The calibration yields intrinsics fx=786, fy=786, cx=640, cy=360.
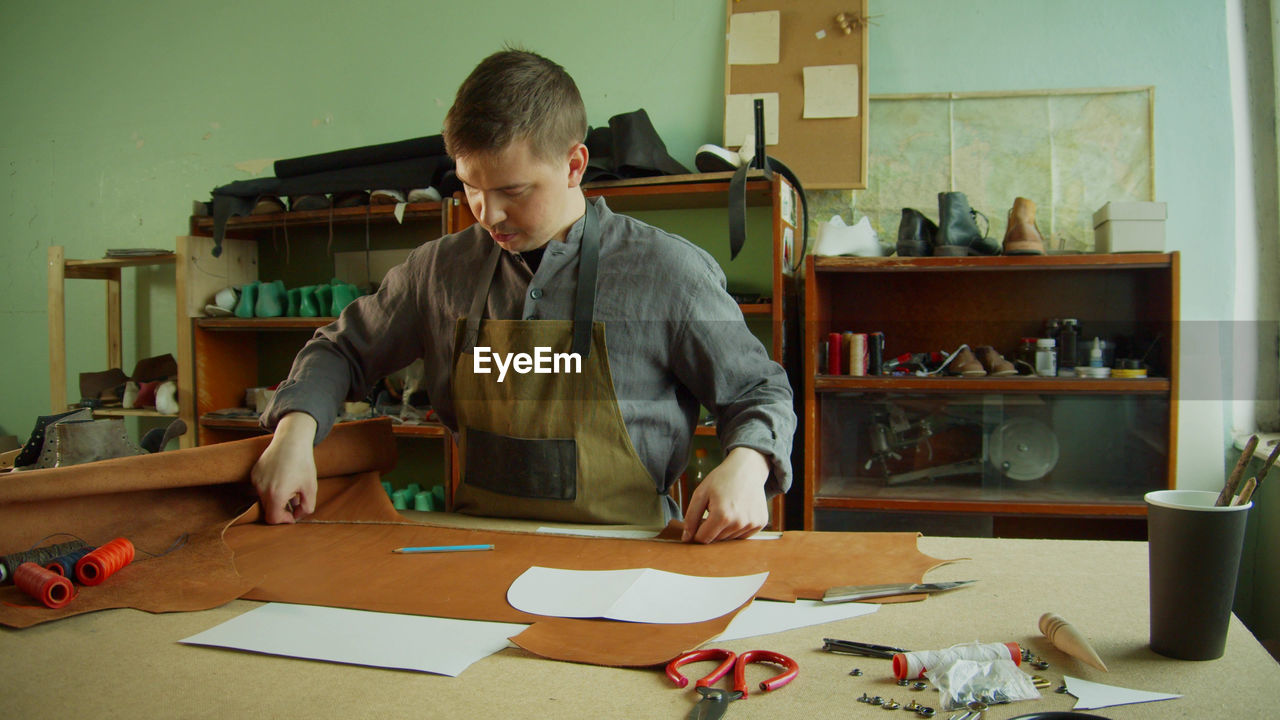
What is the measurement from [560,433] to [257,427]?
2189 millimetres

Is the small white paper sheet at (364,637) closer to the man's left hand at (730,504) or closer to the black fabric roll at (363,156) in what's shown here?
the man's left hand at (730,504)

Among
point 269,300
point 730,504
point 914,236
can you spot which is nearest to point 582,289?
point 730,504

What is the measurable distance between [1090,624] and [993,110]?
90.6 inches

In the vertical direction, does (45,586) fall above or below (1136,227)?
below

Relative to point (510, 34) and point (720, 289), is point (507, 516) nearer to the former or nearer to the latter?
point (720, 289)

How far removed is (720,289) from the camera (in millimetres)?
1452

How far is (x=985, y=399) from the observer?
2.54 meters

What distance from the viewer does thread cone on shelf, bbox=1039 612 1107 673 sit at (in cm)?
71

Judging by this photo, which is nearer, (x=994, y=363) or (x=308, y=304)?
(x=994, y=363)

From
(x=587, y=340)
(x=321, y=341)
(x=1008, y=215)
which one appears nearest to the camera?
(x=587, y=340)

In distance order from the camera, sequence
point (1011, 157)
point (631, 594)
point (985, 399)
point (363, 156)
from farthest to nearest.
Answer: point (363, 156) → point (1011, 157) → point (985, 399) → point (631, 594)

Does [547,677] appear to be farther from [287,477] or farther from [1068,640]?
[287,477]

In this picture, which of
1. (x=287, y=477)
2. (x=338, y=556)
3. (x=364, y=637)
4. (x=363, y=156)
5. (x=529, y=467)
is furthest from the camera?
(x=363, y=156)

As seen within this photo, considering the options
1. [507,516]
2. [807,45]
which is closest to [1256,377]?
[807,45]
